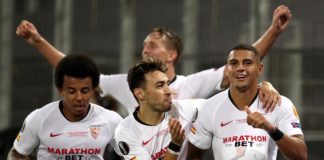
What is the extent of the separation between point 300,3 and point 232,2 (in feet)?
2.78

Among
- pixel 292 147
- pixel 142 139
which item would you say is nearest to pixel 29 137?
pixel 142 139

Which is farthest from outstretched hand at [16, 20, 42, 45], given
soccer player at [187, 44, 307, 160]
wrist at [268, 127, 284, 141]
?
wrist at [268, 127, 284, 141]

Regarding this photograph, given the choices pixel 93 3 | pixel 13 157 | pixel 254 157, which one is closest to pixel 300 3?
pixel 93 3

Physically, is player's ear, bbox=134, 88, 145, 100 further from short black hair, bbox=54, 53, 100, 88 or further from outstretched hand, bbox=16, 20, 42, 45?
outstretched hand, bbox=16, 20, 42, 45

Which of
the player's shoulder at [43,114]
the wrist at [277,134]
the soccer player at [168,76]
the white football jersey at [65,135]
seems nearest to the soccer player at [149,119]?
the white football jersey at [65,135]

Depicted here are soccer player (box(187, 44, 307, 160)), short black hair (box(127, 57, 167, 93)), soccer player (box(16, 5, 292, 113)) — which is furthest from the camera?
soccer player (box(16, 5, 292, 113))

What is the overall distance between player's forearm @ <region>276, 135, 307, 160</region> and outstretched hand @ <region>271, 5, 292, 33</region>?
47.1 inches

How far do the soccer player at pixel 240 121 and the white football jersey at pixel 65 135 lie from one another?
0.62m

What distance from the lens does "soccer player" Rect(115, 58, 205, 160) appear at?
5.09 metres

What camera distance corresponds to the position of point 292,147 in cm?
477

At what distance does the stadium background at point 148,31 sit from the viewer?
7.62 meters

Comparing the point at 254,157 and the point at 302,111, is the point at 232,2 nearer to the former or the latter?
the point at 302,111

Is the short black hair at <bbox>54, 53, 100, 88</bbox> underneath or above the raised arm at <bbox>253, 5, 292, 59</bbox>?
underneath

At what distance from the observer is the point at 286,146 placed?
473 cm
